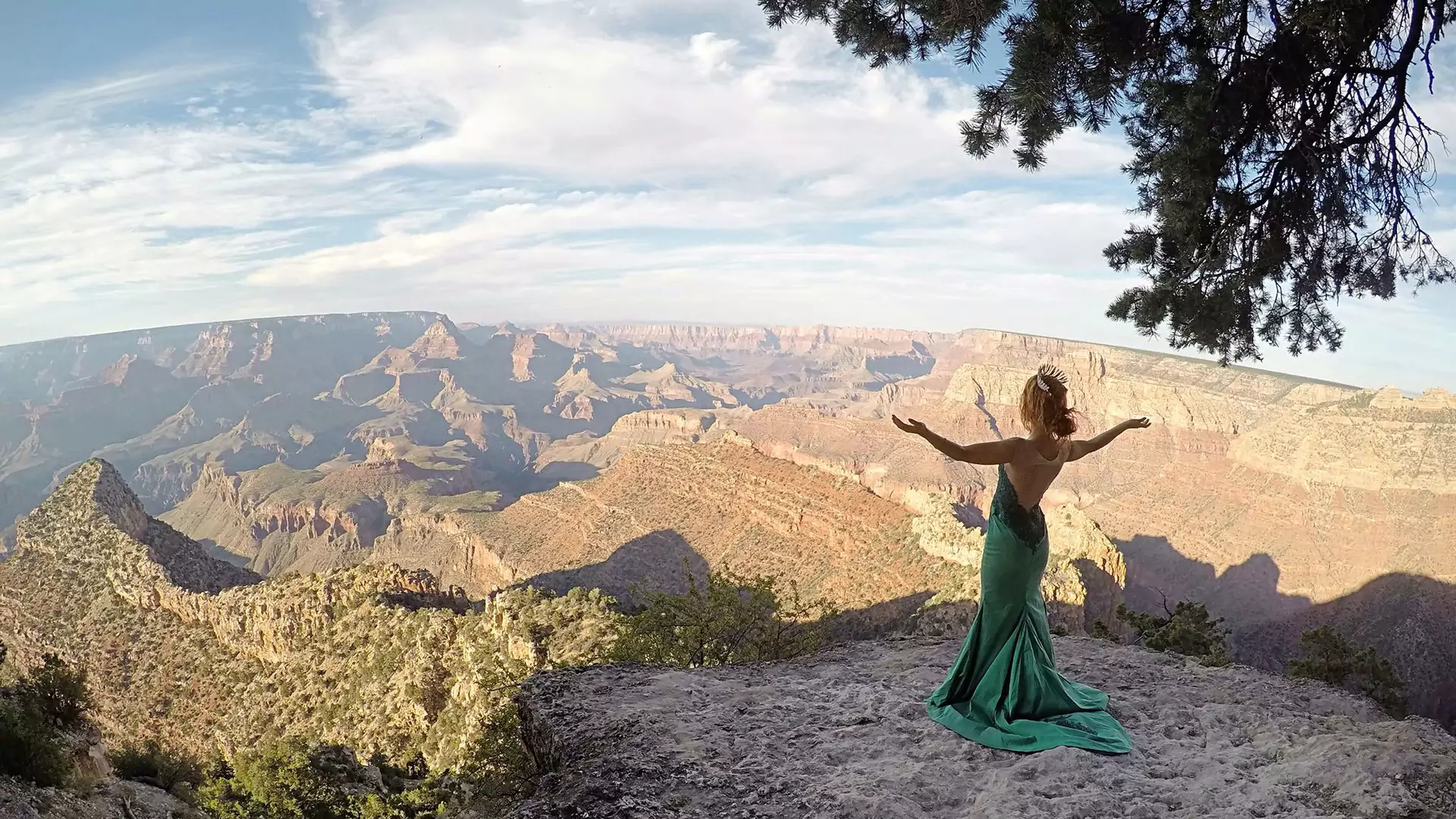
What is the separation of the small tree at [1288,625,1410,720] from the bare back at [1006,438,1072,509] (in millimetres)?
13479

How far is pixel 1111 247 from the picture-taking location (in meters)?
8.32

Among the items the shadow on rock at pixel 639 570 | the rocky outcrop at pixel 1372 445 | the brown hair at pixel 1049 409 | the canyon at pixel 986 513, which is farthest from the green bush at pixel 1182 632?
the rocky outcrop at pixel 1372 445

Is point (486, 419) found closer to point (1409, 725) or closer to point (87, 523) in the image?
point (87, 523)

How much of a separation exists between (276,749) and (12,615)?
91.8 ft

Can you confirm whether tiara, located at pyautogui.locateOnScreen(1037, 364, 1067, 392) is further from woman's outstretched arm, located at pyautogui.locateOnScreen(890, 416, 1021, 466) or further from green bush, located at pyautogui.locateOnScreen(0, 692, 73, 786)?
green bush, located at pyautogui.locateOnScreen(0, 692, 73, 786)

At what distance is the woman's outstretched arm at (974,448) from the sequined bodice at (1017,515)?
0.74 ft

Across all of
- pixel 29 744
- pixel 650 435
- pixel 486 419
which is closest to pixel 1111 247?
pixel 29 744

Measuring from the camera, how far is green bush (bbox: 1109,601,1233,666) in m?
13.8

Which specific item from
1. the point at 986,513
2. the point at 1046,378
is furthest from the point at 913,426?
the point at 986,513

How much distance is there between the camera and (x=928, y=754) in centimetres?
582

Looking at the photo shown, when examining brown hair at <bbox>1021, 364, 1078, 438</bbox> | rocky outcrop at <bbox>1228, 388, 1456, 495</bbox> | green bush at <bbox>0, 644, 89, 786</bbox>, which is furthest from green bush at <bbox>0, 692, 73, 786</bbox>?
rocky outcrop at <bbox>1228, 388, 1456, 495</bbox>

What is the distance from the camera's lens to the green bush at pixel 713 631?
13430 millimetres

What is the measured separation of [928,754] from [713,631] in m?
8.51

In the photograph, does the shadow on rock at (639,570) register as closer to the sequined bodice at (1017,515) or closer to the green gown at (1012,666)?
the green gown at (1012,666)
